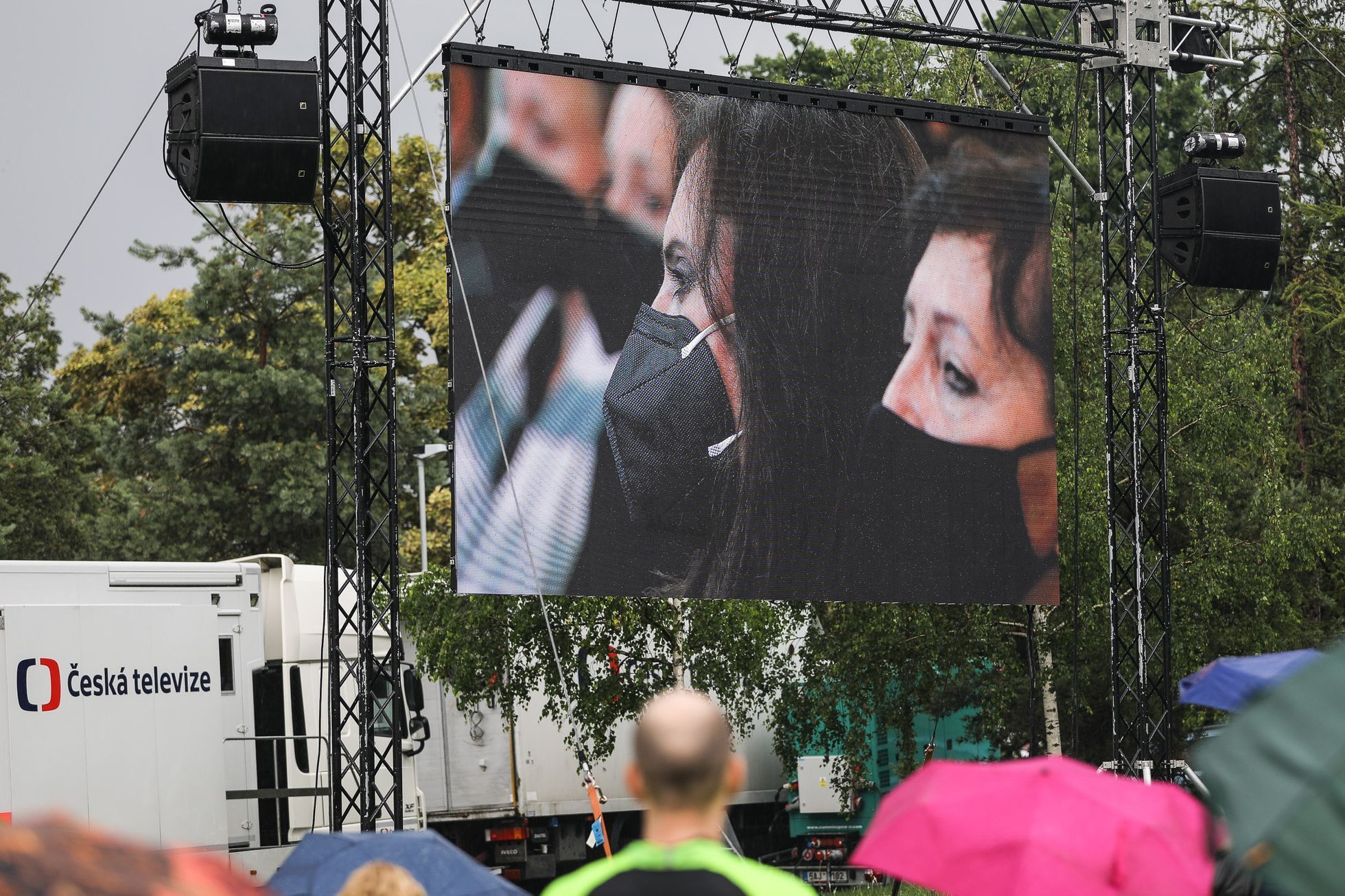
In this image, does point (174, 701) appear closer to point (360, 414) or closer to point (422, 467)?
point (360, 414)

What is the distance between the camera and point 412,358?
3219 cm

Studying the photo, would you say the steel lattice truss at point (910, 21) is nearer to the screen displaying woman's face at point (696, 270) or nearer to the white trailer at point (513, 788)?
the screen displaying woman's face at point (696, 270)

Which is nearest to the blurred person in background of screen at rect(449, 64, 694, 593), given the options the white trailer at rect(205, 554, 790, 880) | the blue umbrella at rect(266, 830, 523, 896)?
the white trailer at rect(205, 554, 790, 880)

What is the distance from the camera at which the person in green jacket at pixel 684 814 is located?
248 cm

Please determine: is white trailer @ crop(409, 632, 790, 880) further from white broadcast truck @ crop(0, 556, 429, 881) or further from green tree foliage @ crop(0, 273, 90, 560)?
green tree foliage @ crop(0, 273, 90, 560)

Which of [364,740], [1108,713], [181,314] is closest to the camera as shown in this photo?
[364,740]

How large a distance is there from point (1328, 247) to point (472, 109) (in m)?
18.9

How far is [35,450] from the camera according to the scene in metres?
27.8

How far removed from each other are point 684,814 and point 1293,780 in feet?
2.93

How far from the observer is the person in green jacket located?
2.48 m

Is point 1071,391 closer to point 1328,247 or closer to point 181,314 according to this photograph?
point 1328,247

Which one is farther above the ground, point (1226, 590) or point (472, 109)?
point (472, 109)

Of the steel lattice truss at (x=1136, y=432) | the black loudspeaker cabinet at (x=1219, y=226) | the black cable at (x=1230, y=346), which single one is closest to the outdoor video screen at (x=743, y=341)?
the steel lattice truss at (x=1136, y=432)

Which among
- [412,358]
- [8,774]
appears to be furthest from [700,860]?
[412,358]
